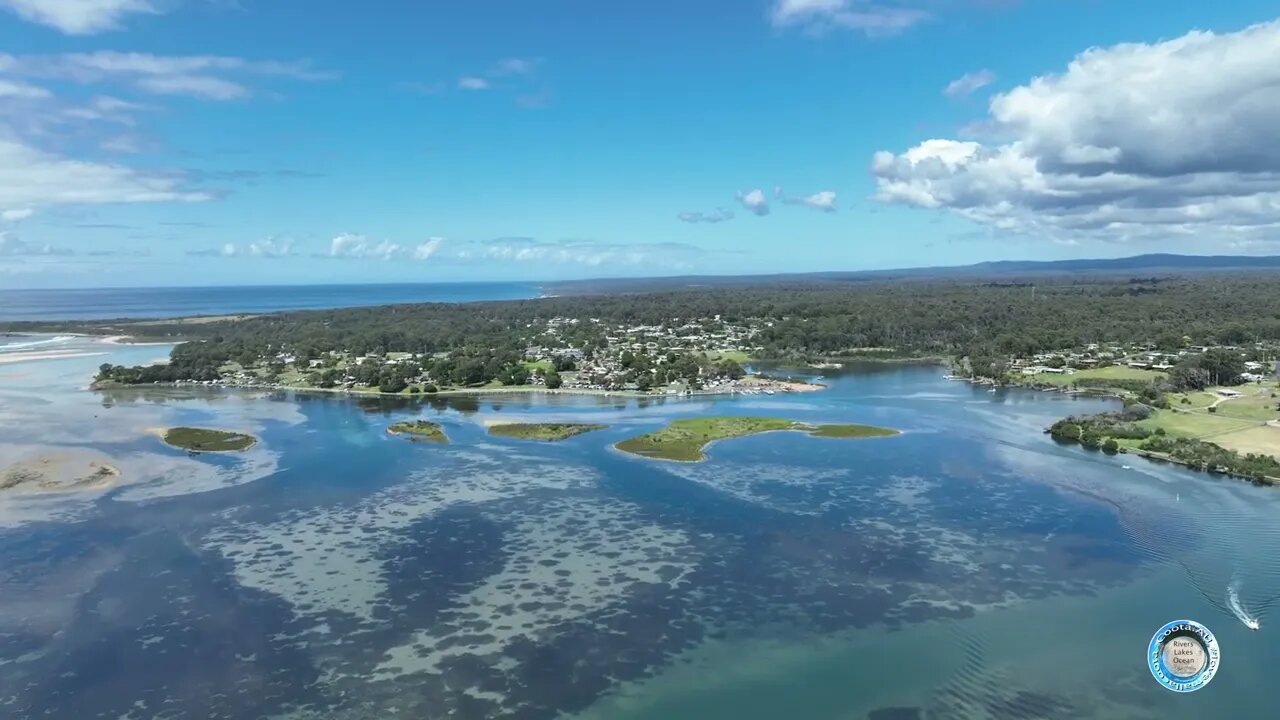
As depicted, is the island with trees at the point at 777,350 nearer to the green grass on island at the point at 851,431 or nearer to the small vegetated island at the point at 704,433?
the green grass on island at the point at 851,431

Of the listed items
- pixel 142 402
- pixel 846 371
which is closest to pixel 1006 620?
pixel 846 371

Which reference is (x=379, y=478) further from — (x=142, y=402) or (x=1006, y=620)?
(x=142, y=402)

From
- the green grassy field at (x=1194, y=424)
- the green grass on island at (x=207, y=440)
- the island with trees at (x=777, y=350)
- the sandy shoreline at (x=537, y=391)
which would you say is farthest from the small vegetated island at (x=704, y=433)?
the green grass on island at (x=207, y=440)

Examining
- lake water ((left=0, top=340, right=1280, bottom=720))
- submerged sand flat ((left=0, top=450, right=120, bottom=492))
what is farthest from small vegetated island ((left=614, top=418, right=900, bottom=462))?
submerged sand flat ((left=0, top=450, right=120, bottom=492))

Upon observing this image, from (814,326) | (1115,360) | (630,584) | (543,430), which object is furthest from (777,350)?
(630,584)

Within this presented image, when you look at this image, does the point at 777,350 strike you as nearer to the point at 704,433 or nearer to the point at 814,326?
the point at 814,326

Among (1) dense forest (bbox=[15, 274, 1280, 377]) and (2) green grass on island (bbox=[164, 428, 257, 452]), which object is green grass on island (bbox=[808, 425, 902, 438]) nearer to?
(2) green grass on island (bbox=[164, 428, 257, 452])
